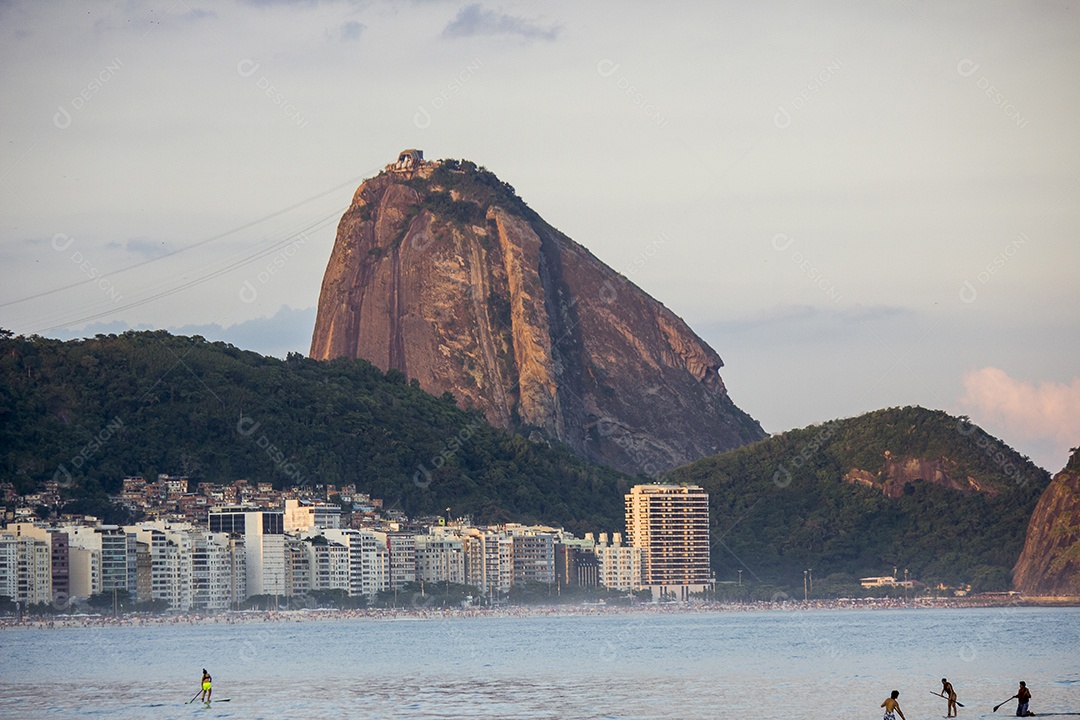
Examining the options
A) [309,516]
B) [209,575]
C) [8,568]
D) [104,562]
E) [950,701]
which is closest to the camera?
[950,701]

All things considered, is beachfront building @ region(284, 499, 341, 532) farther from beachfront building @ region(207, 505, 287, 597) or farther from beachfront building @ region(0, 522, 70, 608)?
beachfront building @ region(0, 522, 70, 608)

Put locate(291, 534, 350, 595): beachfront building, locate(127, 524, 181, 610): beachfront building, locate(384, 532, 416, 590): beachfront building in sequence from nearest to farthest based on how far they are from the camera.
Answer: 1. locate(127, 524, 181, 610): beachfront building
2. locate(291, 534, 350, 595): beachfront building
3. locate(384, 532, 416, 590): beachfront building

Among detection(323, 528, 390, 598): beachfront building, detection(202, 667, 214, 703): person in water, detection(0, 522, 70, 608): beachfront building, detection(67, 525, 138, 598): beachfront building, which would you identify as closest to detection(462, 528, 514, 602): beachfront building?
detection(323, 528, 390, 598): beachfront building

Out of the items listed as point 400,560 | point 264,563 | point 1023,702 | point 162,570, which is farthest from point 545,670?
point 400,560

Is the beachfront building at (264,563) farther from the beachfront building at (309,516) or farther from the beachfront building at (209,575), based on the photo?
the beachfront building at (309,516)

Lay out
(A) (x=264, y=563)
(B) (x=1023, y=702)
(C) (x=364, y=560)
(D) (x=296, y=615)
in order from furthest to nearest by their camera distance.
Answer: (C) (x=364, y=560), (A) (x=264, y=563), (D) (x=296, y=615), (B) (x=1023, y=702)

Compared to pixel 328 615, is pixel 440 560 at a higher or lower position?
higher

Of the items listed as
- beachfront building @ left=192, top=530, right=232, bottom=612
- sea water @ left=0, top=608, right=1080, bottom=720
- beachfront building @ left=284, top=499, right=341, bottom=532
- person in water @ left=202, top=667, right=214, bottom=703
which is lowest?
sea water @ left=0, top=608, right=1080, bottom=720

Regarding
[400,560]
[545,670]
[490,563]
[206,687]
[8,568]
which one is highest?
[8,568]

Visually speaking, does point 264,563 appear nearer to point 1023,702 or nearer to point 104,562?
point 104,562

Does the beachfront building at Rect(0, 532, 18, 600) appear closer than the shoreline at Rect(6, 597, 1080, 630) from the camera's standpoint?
No
